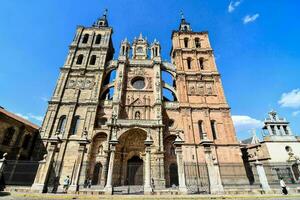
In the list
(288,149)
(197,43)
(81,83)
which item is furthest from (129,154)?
(197,43)

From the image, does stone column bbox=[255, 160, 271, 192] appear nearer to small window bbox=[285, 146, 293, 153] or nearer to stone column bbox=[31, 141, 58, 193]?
stone column bbox=[31, 141, 58, 193]

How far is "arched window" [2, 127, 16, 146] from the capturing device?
17.4m

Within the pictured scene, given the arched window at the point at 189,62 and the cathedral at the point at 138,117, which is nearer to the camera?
the cathedral at the point at 138,117

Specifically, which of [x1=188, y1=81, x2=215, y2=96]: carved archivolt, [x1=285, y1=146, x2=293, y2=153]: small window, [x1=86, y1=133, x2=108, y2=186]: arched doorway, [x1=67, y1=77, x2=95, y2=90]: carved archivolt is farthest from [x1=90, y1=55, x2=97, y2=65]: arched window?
[x1=285, y1=146, x2=293, y2=153]: small window

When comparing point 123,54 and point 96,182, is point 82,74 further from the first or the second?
point 96,182

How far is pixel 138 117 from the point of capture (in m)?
22.1

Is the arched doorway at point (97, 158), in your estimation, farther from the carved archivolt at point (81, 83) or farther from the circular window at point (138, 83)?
the circular window at point (138, 83)

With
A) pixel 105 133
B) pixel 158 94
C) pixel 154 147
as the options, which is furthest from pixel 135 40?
pixel 154 147

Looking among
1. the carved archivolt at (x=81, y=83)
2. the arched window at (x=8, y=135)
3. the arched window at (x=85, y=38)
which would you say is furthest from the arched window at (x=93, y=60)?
the arched window at (x=8, y=135)

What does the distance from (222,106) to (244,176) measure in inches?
345

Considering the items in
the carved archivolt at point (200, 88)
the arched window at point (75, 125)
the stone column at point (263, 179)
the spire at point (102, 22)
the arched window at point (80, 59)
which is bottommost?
the stone column at point (263, 179)

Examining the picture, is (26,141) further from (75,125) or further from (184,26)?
(184,26)

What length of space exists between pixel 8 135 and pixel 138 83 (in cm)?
1656

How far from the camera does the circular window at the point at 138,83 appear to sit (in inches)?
990
